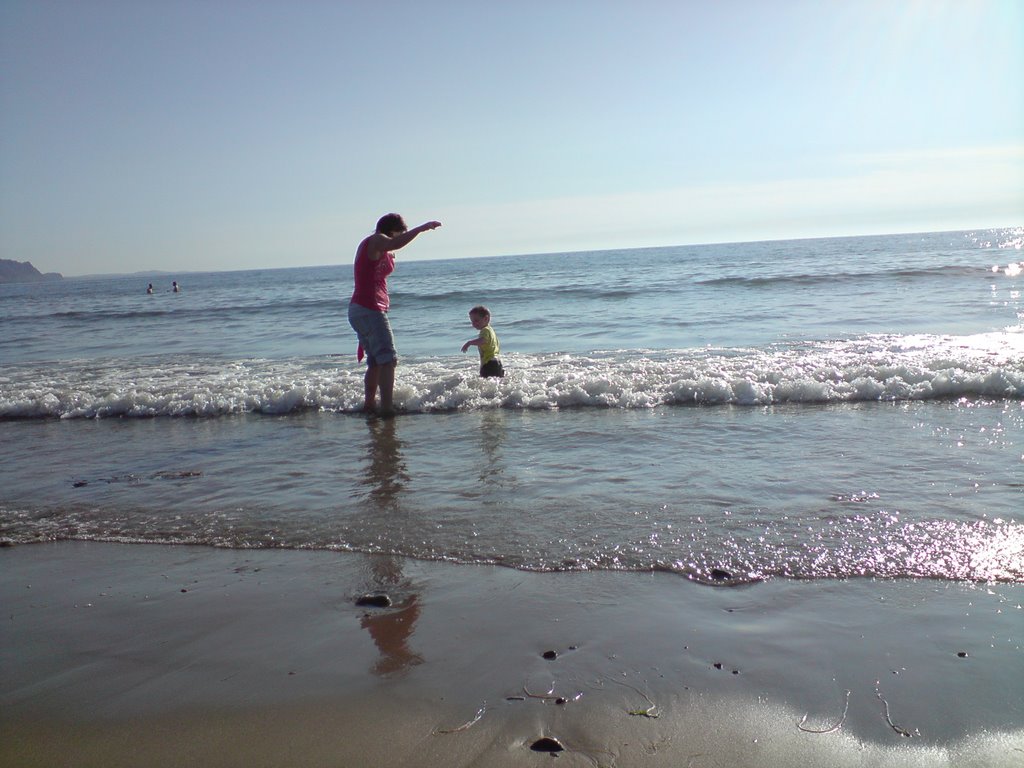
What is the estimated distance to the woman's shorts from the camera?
7.37 metres

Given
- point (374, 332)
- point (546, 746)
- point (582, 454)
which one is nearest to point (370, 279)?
point (374, 332)

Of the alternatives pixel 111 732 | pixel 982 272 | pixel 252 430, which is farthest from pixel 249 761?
pixel 982 272

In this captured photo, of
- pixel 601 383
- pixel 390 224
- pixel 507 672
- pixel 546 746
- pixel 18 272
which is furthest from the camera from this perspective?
pixel 18 272

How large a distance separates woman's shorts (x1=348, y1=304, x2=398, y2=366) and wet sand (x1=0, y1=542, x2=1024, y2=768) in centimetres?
403

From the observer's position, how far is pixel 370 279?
7270mm

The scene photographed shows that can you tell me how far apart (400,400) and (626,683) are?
6028mm

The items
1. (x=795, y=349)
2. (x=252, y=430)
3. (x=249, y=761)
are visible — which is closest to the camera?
(x=249, y=761)

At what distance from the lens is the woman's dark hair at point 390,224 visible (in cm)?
711

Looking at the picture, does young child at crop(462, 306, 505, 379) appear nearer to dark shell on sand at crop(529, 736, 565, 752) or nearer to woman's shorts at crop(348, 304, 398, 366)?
woman's shorts at crop(348, 304, 398, 366)

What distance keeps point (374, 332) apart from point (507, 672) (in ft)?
17.1

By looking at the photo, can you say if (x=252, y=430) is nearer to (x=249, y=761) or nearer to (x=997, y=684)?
(x=249, y=761)

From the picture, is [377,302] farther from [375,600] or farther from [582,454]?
[375,600]

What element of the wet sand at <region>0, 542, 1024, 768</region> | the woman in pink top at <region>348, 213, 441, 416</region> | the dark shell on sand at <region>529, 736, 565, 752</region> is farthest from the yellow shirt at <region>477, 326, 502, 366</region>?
the dark shell on sand at <region>529, 736, 565, 752</region>

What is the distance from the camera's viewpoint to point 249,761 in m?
2.21
